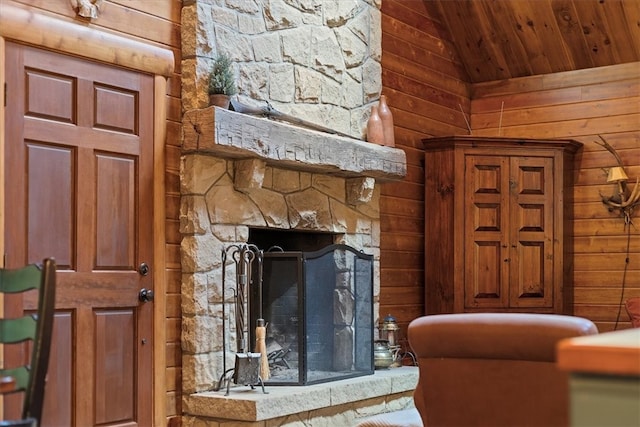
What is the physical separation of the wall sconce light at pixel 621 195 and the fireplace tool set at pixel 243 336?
3222 mm

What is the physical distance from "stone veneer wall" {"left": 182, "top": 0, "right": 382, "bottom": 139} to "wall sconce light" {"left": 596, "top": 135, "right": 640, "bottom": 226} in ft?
6.52

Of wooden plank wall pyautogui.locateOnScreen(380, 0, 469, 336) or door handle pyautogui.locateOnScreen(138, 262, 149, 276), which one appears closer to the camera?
door handle pyautogui.locateOnScreen(138, 262, 149, 276)

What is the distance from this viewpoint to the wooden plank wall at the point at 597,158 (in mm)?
6438

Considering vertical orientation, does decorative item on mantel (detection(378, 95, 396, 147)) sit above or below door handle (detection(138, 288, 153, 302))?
above

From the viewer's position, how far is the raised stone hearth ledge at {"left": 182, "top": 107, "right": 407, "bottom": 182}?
4.14 meters

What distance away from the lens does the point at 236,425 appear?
408 centimetres

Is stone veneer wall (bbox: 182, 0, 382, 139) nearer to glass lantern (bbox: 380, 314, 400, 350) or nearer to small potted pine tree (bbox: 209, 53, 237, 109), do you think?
small potted pine tree (bbox: 209, 53, 237, 109)

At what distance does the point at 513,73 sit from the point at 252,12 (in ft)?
10.2

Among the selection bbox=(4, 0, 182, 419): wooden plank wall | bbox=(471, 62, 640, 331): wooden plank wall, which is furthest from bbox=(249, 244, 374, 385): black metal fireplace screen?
bbox=(471, 62, 640, 331): wooden plank wall

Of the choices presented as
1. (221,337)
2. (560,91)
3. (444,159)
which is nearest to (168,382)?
(221,337)

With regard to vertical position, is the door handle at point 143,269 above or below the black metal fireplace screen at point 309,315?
above

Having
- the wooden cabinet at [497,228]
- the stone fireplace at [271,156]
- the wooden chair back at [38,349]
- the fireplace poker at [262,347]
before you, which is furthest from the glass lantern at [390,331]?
the wooden chair back at [38,349]

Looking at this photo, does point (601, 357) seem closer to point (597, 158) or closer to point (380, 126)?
point (380, 126)

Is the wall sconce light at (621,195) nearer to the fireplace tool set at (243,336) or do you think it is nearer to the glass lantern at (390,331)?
the glass lantern at (390,331)
